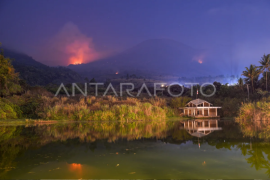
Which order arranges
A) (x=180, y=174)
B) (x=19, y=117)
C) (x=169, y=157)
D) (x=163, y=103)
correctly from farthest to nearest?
(x=163, y=103)
(x=19, y=117)
(x=169, y=157)
(x=180, y=174)

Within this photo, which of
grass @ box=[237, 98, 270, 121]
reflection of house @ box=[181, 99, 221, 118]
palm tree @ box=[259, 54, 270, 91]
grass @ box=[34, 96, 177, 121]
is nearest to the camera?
grass @ box=[34, 96, 177, 121]

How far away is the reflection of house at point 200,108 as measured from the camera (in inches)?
1379

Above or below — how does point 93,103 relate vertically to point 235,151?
above

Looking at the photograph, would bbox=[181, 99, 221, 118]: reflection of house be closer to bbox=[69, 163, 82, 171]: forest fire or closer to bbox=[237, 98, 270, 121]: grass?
bbox=[237, 98, 270, 121]: grass

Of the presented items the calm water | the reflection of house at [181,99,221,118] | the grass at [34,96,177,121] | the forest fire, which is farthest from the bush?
the forest fire

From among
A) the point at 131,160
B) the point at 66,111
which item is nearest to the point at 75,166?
the point at 131,160

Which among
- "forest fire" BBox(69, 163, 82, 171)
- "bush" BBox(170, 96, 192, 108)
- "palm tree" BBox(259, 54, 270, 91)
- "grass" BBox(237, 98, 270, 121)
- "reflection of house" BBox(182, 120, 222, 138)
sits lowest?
"reflection of house" BBox(182, 120, 222, 138)

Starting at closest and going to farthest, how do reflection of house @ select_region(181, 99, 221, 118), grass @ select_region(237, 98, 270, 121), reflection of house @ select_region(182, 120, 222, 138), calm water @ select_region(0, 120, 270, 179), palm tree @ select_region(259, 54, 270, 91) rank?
calm water @ select_region(0, 120, 270, 179)
reflection of house @ select_region(182, 120, 222, 138)
grass @ select_region(237, 98, 270, 121)
reflection of house @ select_region(181, 99, 221, 118)
palm tree @ select_region(259, 54, 270, 91)

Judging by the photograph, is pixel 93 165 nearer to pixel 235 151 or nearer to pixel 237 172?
pixel 237 172

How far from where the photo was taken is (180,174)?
6.17 metres

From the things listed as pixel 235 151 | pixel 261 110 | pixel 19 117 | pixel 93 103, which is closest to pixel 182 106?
pixel 261 110

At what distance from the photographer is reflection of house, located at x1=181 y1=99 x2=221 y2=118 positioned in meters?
35.0

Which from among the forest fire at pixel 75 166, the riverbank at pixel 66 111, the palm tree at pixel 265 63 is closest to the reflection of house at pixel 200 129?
the riverbank at pixel 66 111

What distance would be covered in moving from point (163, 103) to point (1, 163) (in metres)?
27.9
